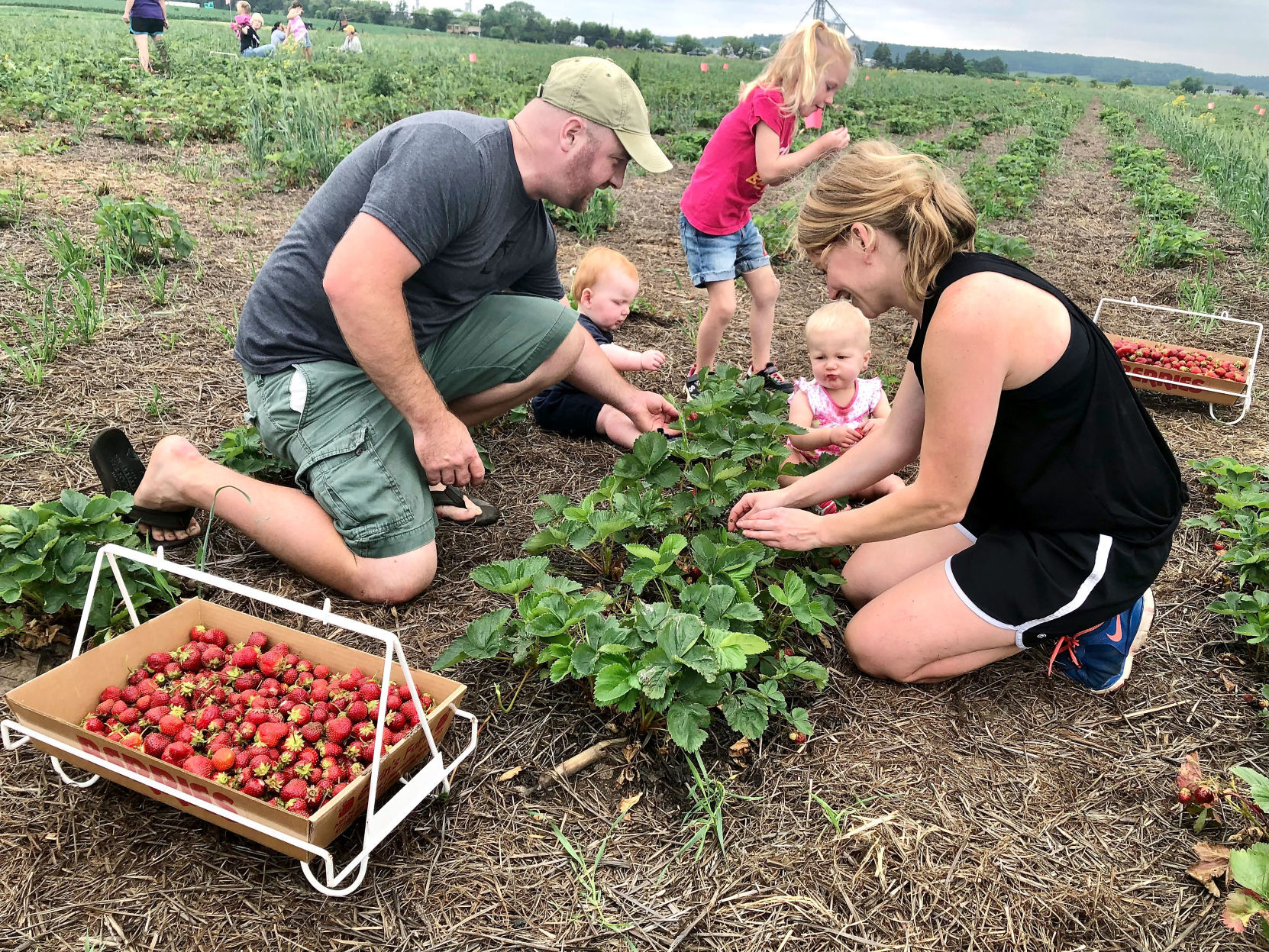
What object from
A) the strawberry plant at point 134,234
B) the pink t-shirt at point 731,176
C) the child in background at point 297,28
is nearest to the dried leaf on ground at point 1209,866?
the pink t-shirt at point 731,176

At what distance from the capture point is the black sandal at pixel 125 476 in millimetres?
2541

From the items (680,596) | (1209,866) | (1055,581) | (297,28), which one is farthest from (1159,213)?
(297,28)

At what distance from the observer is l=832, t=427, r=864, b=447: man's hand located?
10.4ft

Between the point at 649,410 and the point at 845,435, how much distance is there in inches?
30.7

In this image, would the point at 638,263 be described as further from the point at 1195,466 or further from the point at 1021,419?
the point at 1021,419

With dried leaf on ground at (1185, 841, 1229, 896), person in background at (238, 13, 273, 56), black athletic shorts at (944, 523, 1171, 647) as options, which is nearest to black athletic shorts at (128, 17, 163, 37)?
person in background at (238, 13, 273, 56)

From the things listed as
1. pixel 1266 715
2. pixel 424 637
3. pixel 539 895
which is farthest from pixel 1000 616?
pixel 424 637

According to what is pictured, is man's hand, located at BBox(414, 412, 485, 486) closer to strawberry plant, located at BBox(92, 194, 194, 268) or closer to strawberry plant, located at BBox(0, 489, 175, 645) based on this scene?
strawberry plant, located at BBox(0, 489, 175, 645)

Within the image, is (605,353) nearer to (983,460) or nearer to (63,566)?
(983,460)

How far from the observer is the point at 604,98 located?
7.80ft

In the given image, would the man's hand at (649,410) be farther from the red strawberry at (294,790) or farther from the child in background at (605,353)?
the red strawberry at (294,790)

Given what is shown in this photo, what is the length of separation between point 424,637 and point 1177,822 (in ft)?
6.70

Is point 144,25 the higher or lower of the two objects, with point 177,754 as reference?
higher

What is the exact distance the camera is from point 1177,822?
1.99 m
